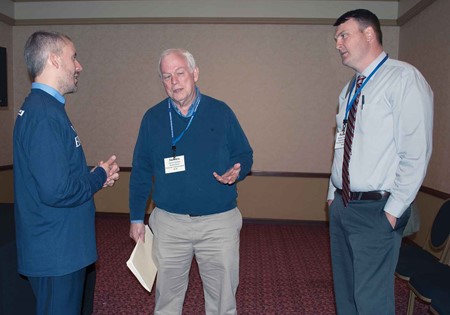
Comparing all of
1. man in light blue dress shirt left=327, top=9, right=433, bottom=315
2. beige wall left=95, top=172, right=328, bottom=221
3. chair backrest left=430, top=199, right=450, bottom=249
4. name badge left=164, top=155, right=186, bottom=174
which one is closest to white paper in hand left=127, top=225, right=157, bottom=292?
name badge left=164, top=155, right=186, bottom=174

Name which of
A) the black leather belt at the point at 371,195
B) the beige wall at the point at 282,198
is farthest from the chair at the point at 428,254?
the beige wall at the point at 282,198

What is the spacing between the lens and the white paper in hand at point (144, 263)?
1.89 m

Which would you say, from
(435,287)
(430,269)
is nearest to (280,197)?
(430,269)

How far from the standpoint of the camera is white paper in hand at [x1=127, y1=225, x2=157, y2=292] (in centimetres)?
189

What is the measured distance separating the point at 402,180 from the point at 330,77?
4.24 m

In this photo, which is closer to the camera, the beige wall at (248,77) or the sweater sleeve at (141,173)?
the sweater sleeve at (141,173)

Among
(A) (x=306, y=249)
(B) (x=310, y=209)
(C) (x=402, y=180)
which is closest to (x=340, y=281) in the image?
(C) (x=402, y=180)

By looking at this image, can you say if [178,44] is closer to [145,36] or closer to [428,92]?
[145,36]

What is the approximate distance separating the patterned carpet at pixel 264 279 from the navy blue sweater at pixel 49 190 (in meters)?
1.63

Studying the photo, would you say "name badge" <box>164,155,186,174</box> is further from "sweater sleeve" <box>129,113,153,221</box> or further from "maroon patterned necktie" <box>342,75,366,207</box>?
"maroon patterned necktie" <box>342,75,366,207</box>

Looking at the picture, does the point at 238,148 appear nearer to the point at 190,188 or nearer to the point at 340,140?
the point at 190,188

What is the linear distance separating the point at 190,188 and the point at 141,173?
0.35m

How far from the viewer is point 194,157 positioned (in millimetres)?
2084

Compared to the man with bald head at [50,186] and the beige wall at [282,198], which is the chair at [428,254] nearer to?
the man with bald head at [50,186]
